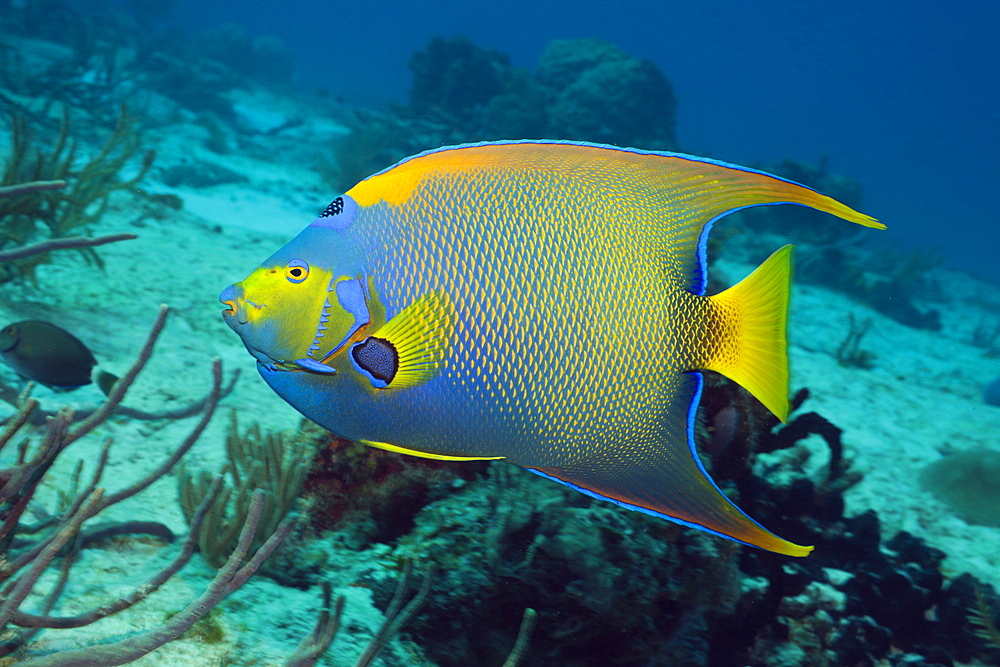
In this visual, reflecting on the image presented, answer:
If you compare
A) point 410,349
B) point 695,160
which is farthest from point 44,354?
point 695,160

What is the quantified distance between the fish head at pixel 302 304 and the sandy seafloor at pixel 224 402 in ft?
3.24

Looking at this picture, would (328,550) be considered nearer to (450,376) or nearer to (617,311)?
(450,376)

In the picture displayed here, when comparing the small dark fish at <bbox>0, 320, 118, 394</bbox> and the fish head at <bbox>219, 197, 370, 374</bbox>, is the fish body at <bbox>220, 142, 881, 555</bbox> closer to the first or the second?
the fish head at <bbox>219, 197, 370, 374</bbox>

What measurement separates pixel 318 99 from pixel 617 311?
24.8 m

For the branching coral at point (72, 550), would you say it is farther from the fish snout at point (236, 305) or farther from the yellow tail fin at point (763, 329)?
the yellow tail fin at point (763, 329)

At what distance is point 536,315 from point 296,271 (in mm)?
420

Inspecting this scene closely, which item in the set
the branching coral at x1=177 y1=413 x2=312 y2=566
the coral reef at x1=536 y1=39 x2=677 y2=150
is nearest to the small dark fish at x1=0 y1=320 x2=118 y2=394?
the branching coral at x1=177 y1=413 x2=312 y2=566

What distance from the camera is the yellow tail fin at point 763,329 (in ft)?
3.17

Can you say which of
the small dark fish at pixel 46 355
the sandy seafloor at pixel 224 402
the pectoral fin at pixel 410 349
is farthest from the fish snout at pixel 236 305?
the small dark fish at pixel 46 355

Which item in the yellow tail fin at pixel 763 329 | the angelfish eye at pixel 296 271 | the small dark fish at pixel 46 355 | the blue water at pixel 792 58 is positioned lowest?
the small dark fish at pixel 46 355

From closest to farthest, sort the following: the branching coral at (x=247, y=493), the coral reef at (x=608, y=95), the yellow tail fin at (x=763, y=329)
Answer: the yellow tail fin at (x=763, y=329)
the branching coral at (x=247, y=493)
the coral reef at (x=608, y=95)

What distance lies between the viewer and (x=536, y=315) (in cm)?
93

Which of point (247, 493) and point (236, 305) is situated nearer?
point (236, 305)

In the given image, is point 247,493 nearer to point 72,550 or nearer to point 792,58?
point 72,550
